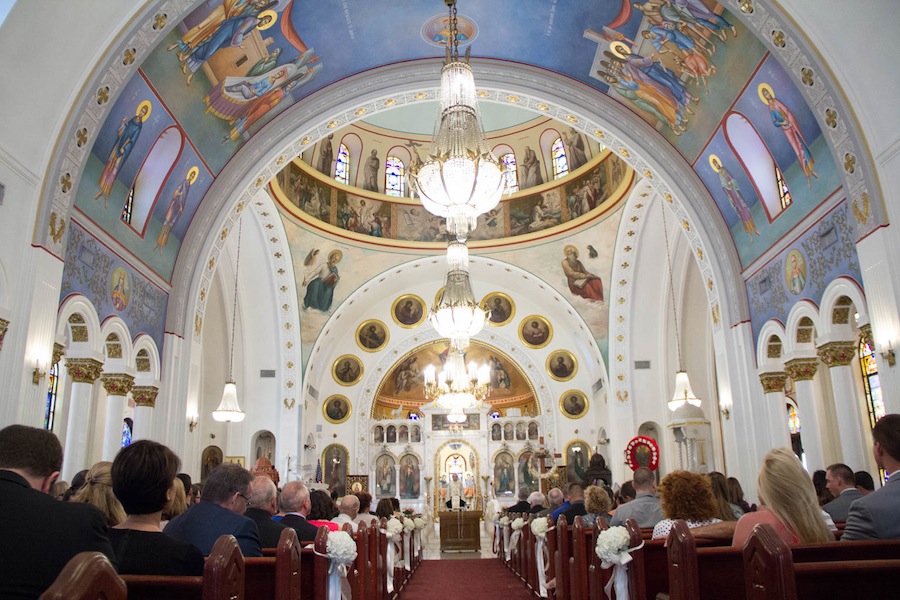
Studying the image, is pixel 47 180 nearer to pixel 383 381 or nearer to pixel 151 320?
pixel 151 320

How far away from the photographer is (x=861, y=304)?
9109mm

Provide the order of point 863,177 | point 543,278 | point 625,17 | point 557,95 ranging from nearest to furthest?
point 863,177 < point 625,17 < point 557,95 < point 543,278

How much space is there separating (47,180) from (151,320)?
4077 mm

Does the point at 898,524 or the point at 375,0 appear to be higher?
the point at 375,0

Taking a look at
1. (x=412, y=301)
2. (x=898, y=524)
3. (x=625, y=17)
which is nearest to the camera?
(x=898, y=524)

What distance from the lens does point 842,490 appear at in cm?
652

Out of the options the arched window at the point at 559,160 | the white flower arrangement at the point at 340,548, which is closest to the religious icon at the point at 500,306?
the arched window at the point at 559,160

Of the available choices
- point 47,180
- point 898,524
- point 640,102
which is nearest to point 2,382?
point 47,180

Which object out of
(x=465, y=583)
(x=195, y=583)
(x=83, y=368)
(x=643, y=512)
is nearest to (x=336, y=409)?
(x=465, y=583)

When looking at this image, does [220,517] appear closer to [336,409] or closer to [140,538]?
[140,538]

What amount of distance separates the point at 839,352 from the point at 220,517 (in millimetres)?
9123

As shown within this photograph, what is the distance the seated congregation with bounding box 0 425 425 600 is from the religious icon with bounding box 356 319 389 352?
19.5 metres

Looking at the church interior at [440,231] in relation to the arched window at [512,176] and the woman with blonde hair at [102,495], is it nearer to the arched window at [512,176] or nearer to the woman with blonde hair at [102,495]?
the arched window at [512,176]

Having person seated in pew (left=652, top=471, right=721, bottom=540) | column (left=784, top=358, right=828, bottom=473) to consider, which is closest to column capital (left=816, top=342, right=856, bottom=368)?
column (left=784, top=358, right=828, bottom=473)
